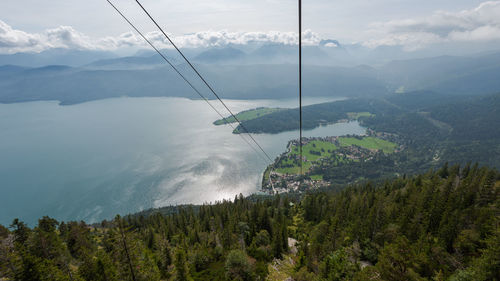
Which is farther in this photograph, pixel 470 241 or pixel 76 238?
pixel 76 238

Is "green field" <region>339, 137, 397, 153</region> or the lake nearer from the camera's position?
the lake

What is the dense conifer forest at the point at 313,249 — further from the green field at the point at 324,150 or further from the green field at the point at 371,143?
the green field at the point at 371,143

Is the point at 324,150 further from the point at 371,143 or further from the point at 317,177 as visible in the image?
the point at 371,143

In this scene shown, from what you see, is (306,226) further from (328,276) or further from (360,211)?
(328,276)

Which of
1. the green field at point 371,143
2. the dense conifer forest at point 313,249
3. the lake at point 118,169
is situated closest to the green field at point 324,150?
the green field at point 371,143

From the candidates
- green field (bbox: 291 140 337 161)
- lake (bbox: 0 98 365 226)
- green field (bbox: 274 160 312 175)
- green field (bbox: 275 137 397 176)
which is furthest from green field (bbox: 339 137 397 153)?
green field (bbox: 274 160 312 175)

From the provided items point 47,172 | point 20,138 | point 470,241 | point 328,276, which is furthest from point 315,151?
point 20,138

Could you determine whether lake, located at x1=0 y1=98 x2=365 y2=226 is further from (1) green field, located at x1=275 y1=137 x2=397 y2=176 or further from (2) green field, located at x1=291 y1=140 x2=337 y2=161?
(2) green field, located at x1=291 y1=140 x2=337 y2=161
